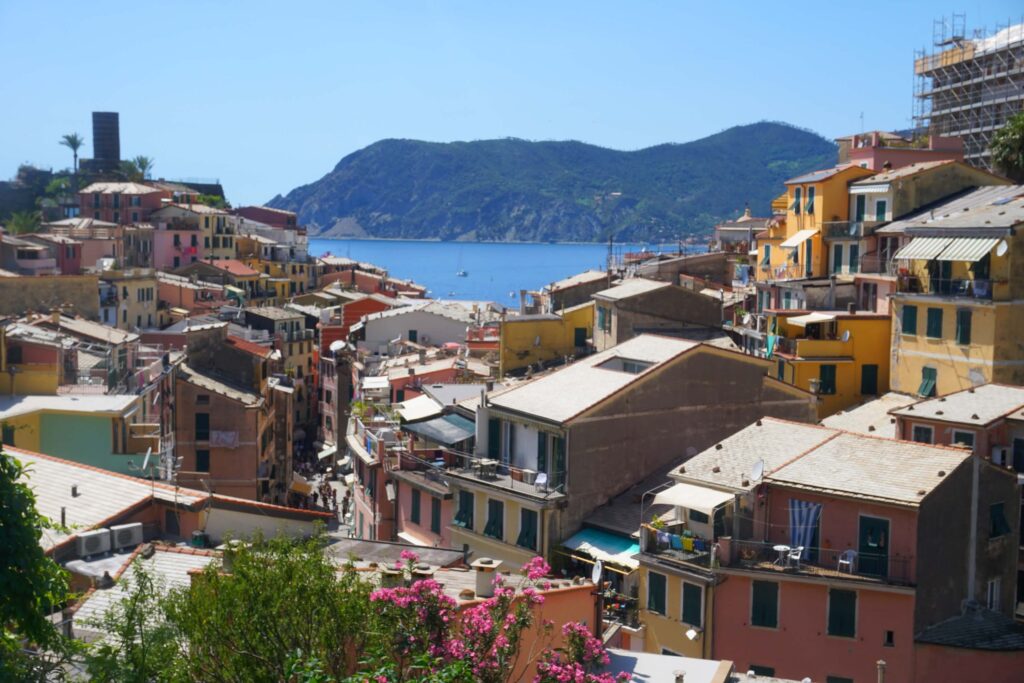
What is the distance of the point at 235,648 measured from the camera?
1352 cm

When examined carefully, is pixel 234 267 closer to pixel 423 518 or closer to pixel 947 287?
pixel 423 518

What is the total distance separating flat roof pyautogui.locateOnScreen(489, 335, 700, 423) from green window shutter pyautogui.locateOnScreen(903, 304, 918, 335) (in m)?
7.99

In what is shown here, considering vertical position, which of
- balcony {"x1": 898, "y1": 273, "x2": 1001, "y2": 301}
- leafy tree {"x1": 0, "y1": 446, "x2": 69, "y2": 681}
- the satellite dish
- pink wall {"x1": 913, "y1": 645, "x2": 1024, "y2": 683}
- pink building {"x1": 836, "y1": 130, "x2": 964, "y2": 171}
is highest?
pink building {"x1": 836, "y1": 130, "x2": 964, "y2": 171}

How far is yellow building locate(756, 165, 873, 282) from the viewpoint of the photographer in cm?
4725

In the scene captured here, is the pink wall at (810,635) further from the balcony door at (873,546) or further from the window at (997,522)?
the window at (997,522)

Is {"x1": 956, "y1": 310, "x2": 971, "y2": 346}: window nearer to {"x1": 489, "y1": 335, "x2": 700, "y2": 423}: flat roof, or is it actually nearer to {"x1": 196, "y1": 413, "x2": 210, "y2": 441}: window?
{"x1": 489, "y1": 335, "x2": 700, "y2": 423}: flat roof

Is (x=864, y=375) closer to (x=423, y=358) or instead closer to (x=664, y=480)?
(x=664, y=480)

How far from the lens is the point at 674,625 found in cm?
2655

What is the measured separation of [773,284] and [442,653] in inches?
1305

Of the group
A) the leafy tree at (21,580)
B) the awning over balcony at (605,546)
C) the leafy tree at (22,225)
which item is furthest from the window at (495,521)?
the leafy tree at (22,225)

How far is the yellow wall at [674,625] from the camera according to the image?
85.2 feet

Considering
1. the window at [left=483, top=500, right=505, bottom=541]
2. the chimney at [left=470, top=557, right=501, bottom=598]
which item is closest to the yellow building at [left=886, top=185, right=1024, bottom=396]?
the window at [left=483, top=500, right=505, bottom=541]

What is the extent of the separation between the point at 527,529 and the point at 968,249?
577 inches

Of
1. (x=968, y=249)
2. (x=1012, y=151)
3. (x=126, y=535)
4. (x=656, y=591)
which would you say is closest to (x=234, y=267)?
(x=1012, y=151)
